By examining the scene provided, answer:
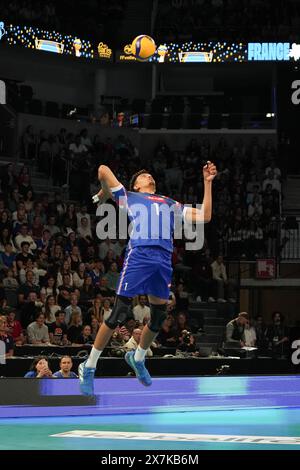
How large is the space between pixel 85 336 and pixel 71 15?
1872cm

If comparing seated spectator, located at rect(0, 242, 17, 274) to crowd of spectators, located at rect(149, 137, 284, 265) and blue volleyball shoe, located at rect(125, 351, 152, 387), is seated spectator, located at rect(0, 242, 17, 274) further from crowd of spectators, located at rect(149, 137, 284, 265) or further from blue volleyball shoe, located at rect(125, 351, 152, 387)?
blue volleyball shoe, located at rect(125, 351, 152, 387)

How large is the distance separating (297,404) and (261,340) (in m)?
9.86

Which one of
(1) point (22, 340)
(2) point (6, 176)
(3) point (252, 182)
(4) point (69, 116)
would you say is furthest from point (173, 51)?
(1) point (22, 340)

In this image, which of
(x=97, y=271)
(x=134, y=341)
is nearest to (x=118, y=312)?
(x=134, y=341)

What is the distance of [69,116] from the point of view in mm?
29453

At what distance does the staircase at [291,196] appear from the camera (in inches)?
1081

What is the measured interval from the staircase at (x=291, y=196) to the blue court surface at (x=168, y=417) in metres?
17.4

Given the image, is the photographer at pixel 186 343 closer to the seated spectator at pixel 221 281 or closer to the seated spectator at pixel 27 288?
the seated spectator at pixel 27 288

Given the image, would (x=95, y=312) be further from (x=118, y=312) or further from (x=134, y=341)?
(x=118, y=312)

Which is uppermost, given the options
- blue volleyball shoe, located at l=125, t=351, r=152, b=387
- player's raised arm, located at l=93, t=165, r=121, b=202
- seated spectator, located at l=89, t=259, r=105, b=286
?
player's raised arm, located at l=93, t=165, r=121, b=202

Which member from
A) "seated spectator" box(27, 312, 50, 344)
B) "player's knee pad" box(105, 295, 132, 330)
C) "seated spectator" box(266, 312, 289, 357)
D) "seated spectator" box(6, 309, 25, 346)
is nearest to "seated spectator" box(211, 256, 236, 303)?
"seated spectator" box(266, 312, 289, 357)

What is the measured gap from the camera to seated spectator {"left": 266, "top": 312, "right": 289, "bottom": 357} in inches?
777

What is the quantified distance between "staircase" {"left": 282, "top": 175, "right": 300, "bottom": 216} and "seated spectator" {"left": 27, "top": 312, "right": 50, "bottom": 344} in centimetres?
1284

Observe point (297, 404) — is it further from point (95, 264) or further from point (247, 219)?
point (247, 219)
